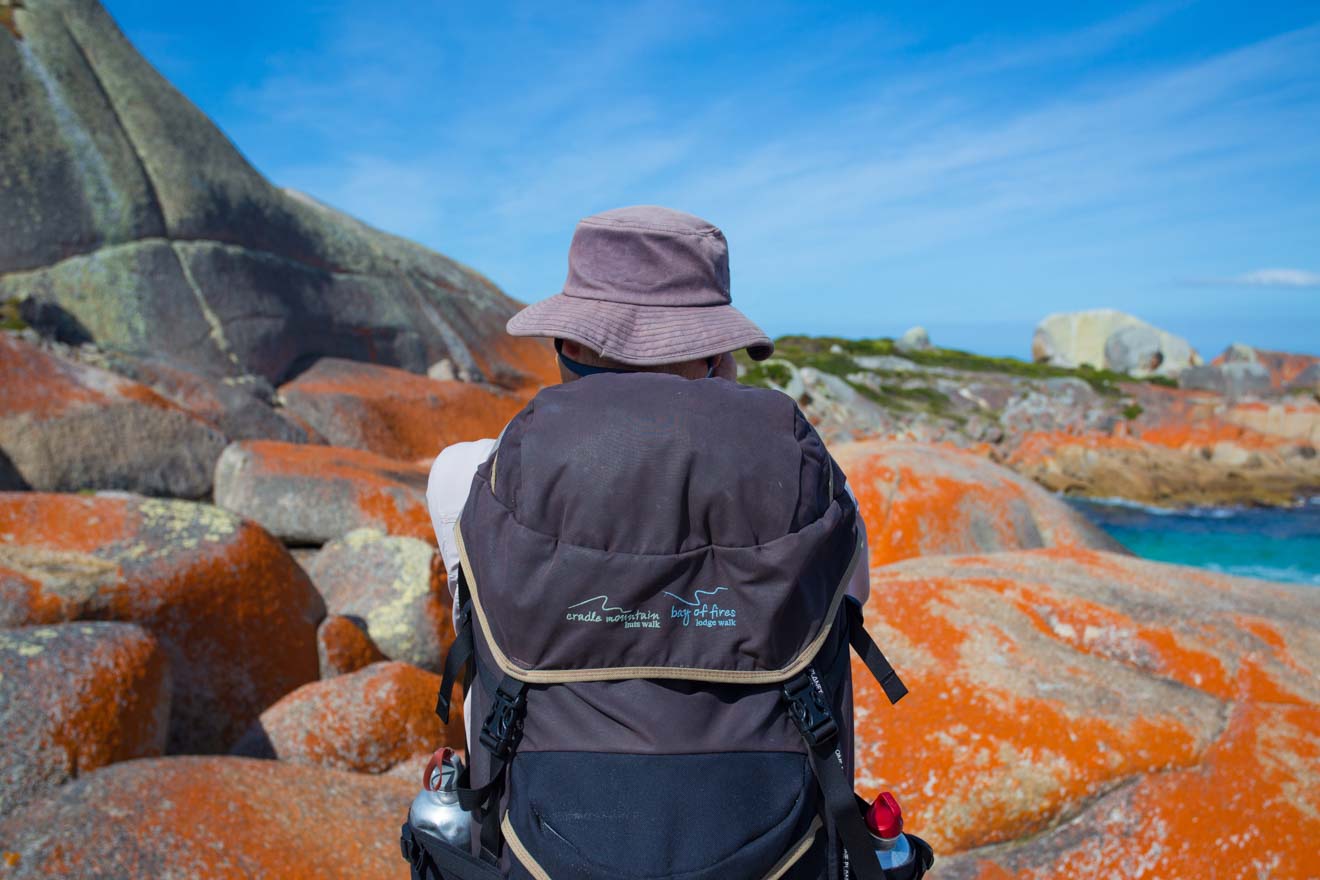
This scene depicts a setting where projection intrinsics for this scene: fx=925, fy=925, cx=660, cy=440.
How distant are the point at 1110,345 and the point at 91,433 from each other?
56848mm

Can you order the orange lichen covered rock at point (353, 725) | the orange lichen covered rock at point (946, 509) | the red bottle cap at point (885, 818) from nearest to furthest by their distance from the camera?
the red bottle cap at point (885, 818), the orange lichen covered rock at point (353, 725), the orange lichen covered rock at point (946, 509)

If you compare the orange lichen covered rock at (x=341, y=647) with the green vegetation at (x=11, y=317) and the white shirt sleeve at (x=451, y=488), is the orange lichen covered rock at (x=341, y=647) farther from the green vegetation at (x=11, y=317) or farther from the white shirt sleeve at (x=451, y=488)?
the green vegetation at (x=11, y=317)

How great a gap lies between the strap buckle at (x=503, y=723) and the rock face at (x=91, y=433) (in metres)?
7.57

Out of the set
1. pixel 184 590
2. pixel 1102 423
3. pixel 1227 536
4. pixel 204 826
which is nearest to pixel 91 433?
pixel 184 590

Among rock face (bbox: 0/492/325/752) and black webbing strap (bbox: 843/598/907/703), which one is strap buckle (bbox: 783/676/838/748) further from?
rock face (bbox: 0/492/325/752)

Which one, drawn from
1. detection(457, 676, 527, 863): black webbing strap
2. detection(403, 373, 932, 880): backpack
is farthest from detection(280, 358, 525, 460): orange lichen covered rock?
detection(403, 373, 932, 880): backpack

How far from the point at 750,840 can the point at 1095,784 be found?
2.55m

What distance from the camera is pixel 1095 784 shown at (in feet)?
11.6

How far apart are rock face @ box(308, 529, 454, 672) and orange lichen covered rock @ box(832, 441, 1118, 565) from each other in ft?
10.6

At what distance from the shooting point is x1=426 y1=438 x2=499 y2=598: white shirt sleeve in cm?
196

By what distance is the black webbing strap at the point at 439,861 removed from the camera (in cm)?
178

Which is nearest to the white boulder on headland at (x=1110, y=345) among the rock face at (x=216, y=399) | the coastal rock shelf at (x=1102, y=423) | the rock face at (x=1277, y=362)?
the rock face at (x=1277, y=362)

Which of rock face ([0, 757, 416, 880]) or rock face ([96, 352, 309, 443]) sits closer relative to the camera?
rock face ([0, 757, 416, 880])

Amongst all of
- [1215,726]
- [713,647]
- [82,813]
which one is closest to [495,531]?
[713,647]
